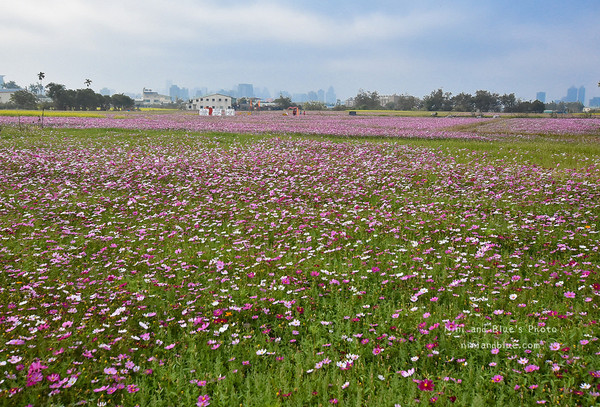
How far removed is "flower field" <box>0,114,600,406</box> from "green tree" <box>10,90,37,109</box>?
3293 inches

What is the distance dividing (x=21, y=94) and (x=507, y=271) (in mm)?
95779

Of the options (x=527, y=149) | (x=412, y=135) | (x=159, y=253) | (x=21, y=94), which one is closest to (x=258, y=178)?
(x=159, y=253)

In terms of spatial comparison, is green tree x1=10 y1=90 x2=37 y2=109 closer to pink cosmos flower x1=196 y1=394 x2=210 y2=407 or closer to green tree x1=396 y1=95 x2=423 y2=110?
green tree x1=396 y1=95 x2=423 y2=110

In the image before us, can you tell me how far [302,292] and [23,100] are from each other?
9414 cm

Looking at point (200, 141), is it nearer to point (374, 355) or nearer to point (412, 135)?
point (412, 135)

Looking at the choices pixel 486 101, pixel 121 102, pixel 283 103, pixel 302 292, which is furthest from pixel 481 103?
pixel 302 292

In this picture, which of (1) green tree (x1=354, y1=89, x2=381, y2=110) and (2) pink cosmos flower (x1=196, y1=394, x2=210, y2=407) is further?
(1) green tree (x1=354, y1=89, x2=381, y2=110)

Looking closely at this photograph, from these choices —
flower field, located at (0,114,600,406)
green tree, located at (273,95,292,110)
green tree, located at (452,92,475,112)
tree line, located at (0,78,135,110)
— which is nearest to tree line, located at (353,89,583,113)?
green tree, located at (452,92,475,112)

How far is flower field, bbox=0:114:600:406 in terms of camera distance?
11.8ft

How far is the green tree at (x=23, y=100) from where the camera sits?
7700cm

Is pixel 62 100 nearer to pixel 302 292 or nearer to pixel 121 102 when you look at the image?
pixel 121 102

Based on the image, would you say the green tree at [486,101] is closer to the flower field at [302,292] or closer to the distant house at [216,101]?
the distant house at [216,101]

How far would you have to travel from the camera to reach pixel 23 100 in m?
77.7

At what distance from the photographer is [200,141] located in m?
22.3
